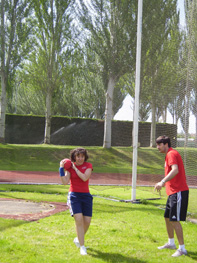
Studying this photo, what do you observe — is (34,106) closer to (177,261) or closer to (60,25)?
(60,25)

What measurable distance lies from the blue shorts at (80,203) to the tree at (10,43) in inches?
788

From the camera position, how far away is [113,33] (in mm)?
22484

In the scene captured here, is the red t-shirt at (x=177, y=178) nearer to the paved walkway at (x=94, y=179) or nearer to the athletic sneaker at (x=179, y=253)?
the athletic sneaker at (x=179, y=253)

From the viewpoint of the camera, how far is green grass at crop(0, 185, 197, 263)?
14.0 ft

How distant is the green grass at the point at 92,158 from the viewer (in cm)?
1962

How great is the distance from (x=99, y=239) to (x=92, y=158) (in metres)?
16.7

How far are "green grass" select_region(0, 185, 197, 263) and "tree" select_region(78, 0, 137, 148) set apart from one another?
1613cm

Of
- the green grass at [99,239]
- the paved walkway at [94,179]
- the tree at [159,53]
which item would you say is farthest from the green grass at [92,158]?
the green grass at [99,239]

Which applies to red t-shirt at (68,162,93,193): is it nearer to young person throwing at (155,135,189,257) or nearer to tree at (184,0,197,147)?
young person throwing at (155,135,189,257)

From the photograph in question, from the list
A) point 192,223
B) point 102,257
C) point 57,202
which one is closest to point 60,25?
point 57,202

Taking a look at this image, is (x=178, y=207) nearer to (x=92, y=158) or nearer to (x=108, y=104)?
(x=92, y=158)

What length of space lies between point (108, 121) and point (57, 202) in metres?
15.2

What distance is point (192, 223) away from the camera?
6750 millimetres

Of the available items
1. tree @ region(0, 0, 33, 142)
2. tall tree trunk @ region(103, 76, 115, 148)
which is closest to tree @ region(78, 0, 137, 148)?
tall tree trunk @ region(103, 76, 115, 148)
